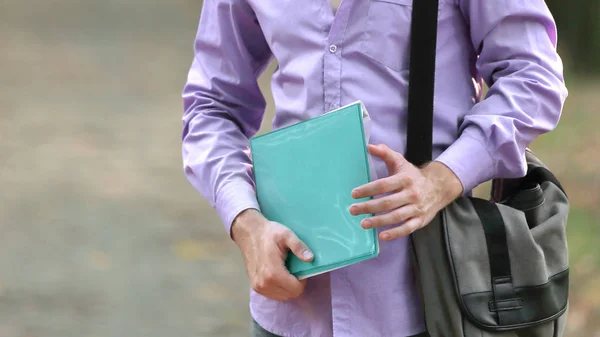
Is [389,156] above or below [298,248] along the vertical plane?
above

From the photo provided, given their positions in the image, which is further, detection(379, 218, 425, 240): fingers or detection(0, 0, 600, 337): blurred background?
detection(0, 0, 600, 337): blurred background

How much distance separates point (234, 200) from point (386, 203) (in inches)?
13.0

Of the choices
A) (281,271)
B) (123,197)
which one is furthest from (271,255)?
(123,197)

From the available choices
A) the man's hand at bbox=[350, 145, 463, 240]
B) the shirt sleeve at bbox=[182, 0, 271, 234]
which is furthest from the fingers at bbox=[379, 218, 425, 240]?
the shirt sleeve at bbox=[182, 0, 271, 234]

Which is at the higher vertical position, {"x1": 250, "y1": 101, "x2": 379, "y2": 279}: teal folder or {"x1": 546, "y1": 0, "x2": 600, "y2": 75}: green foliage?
{"x1": 250, "y1": 101, "x2": 379, "y2": 279}: teal folder

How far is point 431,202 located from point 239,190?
1.21ft

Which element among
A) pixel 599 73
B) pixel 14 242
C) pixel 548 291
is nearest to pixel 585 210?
pixel 599 73

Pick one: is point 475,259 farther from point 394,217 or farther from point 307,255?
point 307,255

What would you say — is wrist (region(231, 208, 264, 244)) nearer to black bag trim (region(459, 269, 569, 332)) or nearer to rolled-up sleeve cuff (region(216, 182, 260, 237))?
rolled-up sleeve cuff (region(216, 182, 260, 237))

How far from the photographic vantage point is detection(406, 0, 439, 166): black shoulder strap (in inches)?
54.7

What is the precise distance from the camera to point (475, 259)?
1.36 metres

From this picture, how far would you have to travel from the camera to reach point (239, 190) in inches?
60.5

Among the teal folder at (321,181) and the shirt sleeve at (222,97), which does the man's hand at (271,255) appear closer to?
the teal folder at (321,181)

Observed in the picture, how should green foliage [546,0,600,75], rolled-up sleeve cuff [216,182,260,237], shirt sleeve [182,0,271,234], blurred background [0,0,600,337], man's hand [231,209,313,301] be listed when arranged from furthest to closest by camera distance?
green foliage [546,0,600,75] < blurred background [0,0,600,337] < shirt sleeve [182,0,271,234] < rolled-up sleeve cuff [216,182,260,237] < man's hand [231,209,313,301]
